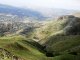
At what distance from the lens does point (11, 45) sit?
16588 cm

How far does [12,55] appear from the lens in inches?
5408

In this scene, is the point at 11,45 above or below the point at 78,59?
above

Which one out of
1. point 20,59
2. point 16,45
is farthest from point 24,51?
point 20,59

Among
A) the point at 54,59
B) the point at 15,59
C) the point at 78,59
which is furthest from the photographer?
the point at 78,59

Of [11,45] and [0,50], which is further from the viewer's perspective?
[11,45]

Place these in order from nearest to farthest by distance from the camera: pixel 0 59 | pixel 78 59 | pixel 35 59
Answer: pixel 0 59, pixel 35 59, pixel 78 59

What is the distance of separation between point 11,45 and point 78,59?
51.5 metres

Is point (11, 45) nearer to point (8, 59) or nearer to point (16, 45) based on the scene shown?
point (16, 45)

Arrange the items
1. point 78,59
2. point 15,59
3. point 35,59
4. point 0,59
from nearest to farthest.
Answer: point 0,59 < point 15,59 < point 35,59 < point 78,59

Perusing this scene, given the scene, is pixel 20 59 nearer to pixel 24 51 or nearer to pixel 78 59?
pixel 24 51

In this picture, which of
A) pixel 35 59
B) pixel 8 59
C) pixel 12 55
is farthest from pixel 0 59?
pixel 35 59

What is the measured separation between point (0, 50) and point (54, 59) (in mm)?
40291

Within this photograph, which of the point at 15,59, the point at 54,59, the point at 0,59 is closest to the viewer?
the point at 0,59

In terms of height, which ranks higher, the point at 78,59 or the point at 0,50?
the point at 0,50
